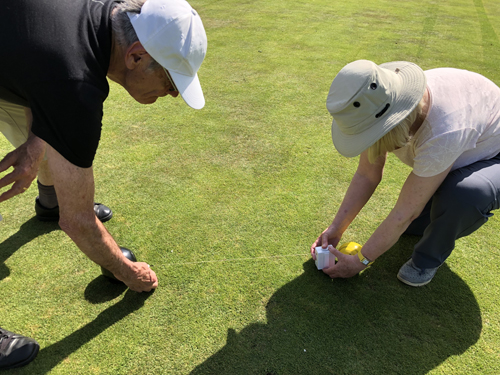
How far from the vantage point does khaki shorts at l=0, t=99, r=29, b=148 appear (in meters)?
2.19

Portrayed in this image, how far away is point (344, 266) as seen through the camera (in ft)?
7.40

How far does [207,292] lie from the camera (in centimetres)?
227

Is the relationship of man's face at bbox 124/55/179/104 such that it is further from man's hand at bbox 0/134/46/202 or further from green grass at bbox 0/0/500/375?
green grass at bbox 0/0/500/375

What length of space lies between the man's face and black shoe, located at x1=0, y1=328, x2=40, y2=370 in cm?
138

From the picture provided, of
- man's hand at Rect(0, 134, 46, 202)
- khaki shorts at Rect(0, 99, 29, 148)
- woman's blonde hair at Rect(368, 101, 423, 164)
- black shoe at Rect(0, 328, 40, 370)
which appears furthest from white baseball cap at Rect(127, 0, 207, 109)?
black shoe at Rect(0, 328, 40, 370)

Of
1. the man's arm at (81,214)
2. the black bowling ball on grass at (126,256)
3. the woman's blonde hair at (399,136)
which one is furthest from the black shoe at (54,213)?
the woman's blonde hair at (399,136)

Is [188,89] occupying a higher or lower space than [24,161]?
higher

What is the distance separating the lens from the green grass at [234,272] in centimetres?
198

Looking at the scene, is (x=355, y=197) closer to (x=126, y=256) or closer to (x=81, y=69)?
(x=126, y=256)

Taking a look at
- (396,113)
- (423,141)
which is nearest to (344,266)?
A: (423,141)

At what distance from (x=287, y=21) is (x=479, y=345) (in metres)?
6.29

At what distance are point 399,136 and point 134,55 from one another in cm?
128

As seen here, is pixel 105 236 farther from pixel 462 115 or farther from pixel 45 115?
pixel 462 115

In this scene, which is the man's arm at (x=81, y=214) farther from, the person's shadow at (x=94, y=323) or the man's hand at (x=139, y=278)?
the person's shadow at (x=94, y=323)
